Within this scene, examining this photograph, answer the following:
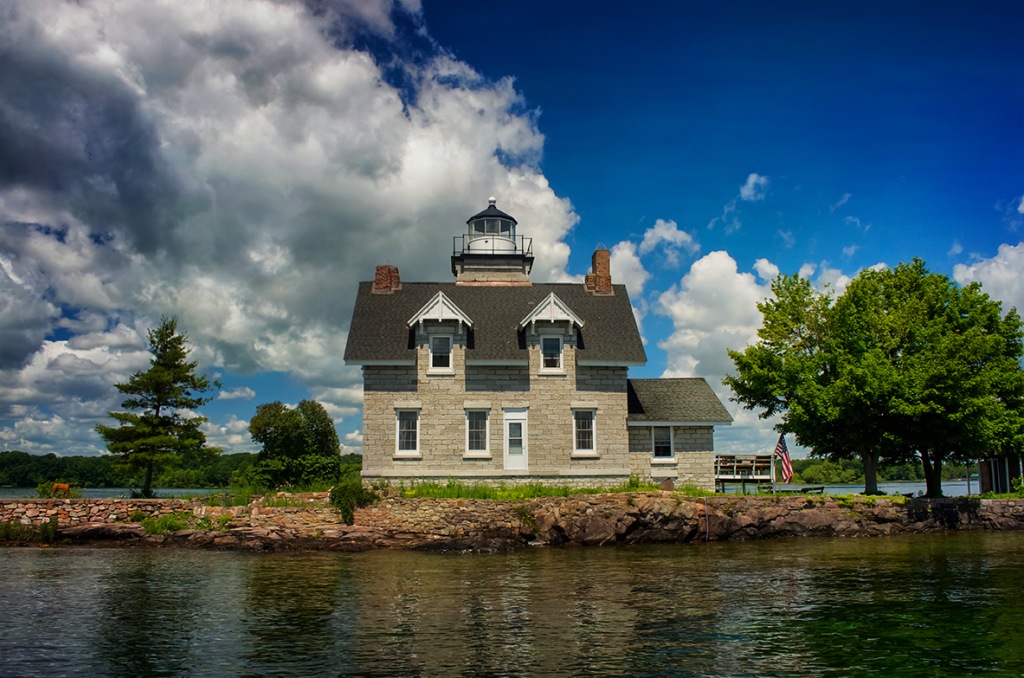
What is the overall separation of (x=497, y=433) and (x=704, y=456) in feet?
32.7

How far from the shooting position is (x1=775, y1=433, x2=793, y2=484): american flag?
31792 mm

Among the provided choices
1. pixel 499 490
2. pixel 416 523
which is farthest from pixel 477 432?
pixel 416 523

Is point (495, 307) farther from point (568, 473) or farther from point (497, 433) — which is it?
point (568, 473)

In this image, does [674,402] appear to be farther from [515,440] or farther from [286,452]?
[286,452]

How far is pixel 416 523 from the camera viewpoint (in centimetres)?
2541

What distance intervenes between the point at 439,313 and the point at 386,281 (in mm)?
5644

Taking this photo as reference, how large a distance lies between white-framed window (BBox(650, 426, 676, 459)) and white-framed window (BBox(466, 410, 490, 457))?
7936 millimetres

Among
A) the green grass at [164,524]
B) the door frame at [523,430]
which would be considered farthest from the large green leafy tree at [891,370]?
the green grass at [164,524]

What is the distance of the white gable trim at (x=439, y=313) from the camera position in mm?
29516

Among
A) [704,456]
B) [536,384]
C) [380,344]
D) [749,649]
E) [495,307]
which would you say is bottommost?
[749,649]

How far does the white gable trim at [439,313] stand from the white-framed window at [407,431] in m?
3.89

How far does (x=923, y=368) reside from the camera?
28641 mm

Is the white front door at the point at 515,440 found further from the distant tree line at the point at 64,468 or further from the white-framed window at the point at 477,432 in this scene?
the distant tree line at the point at 64,468

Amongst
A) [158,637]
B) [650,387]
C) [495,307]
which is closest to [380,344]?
[495,307]
